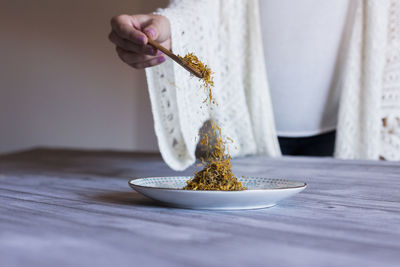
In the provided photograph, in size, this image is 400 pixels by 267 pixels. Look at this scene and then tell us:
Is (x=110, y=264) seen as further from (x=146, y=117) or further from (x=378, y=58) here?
(x=146, y=117)

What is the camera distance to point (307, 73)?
4.91ft

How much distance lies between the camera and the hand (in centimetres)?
83

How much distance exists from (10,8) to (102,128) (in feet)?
3.74

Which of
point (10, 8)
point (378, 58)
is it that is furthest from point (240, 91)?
point (10, 8)

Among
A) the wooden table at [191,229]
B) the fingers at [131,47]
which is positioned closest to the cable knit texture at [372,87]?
the wooden table at [191,229]

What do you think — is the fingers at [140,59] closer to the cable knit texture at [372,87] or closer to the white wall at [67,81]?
the cable knit texture at [372,87]

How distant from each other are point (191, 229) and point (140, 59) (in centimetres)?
60

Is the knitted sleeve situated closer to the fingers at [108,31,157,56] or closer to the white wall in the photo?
the fingers at [108,31,157,56]

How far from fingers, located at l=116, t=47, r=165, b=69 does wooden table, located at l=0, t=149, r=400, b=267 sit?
0.96 feet

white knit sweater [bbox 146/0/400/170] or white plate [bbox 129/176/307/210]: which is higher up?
white knit sweater [bbox 146/0/400/170]

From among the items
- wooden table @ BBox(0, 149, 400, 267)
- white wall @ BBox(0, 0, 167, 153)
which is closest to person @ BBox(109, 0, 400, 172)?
wooden table @ BBox(0, 149, 400, 267)

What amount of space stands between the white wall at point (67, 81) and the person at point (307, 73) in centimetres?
215

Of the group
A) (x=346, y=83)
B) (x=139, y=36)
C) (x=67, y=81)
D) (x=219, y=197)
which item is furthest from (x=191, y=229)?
(x=67, y=81)

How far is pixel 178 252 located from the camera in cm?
37
